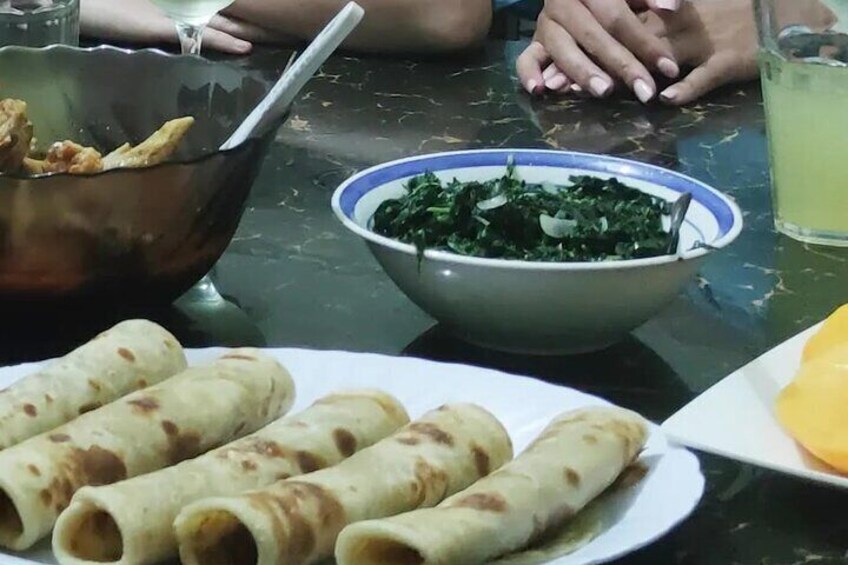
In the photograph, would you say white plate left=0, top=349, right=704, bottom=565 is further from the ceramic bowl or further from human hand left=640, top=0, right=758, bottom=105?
human hand left=640, top=0, right=758, bottom=105

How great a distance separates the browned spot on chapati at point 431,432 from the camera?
78cm

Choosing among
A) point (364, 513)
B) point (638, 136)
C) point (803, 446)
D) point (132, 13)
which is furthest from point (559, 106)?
point (364, 513)

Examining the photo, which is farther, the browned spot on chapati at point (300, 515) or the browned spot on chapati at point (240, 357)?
the browned spot on chapati at point (240, 357)

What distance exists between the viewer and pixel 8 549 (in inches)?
28.2

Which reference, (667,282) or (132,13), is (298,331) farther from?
(132,13)

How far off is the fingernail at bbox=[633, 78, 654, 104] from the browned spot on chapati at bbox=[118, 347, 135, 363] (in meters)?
1.06

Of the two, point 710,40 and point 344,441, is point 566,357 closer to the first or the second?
point 344,441

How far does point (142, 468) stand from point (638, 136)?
1004mm

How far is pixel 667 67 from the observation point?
1.84 m

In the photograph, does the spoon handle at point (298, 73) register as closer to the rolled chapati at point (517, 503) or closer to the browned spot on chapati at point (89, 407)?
the browned spot on chapati at point (89, 407)

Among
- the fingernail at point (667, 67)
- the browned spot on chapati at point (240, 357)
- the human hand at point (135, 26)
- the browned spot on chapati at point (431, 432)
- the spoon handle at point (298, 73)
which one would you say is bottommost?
the fingernail at point (667, 67)

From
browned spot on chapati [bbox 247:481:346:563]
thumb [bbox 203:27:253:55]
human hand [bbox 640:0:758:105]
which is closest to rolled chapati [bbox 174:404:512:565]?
browned spot on chapati [bbox 247:481:346:563]

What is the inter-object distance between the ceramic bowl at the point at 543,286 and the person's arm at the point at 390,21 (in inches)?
37.6

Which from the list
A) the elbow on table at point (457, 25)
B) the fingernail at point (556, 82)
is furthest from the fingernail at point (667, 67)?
the elbow on table at point (457, 25)
